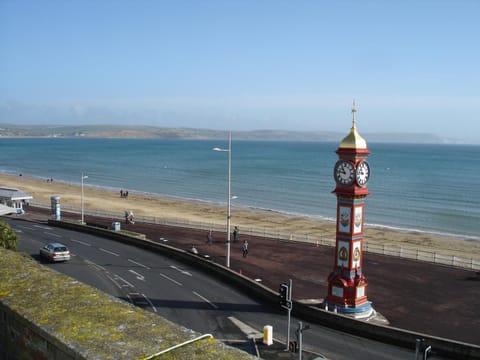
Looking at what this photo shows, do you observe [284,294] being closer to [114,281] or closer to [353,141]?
[353,141]

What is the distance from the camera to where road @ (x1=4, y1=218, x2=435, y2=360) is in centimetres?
1825

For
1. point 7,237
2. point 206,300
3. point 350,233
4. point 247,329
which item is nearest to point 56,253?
point 7,237

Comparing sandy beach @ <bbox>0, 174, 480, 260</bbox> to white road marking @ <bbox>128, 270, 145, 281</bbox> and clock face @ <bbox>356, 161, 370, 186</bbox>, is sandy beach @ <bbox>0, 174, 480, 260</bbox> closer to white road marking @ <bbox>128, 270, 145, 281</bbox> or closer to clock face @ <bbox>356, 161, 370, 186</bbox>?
white road marking @ <bbox>128, 270, 145, 281</bbox>

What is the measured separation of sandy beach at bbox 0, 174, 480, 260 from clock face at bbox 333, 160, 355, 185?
26.0 m

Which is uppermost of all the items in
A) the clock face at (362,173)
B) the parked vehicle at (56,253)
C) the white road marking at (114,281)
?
the clock face at (362,173)

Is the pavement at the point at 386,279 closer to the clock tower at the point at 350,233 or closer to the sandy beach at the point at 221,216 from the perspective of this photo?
the clock tower at the point at 350,233

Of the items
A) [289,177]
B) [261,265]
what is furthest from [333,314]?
[289,177]

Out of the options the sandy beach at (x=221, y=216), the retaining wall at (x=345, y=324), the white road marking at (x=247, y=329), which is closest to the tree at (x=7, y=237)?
the retaining wall at (x=345, y=324)

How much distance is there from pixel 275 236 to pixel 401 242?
1623 centimetres

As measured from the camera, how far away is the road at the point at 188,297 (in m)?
18.2

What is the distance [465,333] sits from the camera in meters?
19.3

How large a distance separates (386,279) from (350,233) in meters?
7.17

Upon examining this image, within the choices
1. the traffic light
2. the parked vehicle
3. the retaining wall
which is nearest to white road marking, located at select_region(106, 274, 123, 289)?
the parked vehicle

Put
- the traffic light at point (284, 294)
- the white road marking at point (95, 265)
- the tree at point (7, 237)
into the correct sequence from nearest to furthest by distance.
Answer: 1. the traffic light at point (284, 294)
2. the tree at point (7, 237)
3. the white road marking at point (95, 265)
